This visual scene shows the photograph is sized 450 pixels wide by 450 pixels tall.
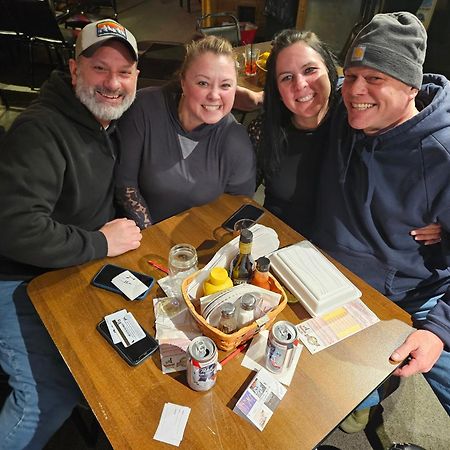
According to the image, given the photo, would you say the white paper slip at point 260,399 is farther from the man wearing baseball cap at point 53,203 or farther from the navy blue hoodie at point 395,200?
the man wearing baseball cap at point 53,203

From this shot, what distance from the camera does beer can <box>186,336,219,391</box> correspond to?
948mm

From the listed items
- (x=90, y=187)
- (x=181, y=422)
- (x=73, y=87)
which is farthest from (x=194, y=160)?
(x=181, y=422)

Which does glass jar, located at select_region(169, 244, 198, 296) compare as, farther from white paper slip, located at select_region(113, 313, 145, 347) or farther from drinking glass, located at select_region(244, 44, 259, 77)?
drinking glass, located at select_region(244, 44, 259, 77)

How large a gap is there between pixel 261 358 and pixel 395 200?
0.80 metres

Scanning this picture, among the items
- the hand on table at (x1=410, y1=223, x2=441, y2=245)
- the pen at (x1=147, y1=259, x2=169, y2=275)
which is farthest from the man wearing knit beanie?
the pen at (x1=147, y1=259, x2=169, y2=275)

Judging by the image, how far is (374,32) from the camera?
130 cm

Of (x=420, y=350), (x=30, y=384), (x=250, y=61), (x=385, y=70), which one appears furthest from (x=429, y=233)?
(x=250, y=61)

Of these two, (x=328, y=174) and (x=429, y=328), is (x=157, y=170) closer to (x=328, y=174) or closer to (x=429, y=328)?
(x=328, y=174)

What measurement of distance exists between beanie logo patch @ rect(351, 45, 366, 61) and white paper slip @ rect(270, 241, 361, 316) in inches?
26.9

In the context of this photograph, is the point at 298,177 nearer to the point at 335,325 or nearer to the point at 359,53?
the point at 359,53

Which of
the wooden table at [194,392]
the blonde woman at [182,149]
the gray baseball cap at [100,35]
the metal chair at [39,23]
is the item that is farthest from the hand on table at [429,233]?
the metal chair at [39,23]

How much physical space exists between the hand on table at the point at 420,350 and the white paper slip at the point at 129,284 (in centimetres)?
81

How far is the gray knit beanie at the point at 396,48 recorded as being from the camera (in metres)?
1.28

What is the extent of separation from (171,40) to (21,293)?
5.45 m
